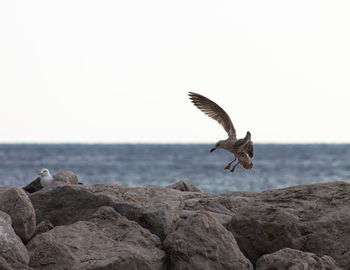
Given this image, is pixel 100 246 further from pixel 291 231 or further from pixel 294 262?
pixel 291 231

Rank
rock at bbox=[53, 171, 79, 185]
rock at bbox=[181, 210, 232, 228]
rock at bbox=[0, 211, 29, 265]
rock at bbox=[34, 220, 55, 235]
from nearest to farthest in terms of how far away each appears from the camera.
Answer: rock at bbox=[0, 211, 29, 265] → rock at bbox=[34, 220, 55, 235] → rock at bbox=[181, 210, 232, 228] → rock at bbox=[53, 171, 79, 185]

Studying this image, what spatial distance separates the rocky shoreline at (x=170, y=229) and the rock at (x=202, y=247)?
0.01 metres

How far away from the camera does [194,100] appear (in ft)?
34.4

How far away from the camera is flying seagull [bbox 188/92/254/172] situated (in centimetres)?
1005

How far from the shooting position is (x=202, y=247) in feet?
22.5

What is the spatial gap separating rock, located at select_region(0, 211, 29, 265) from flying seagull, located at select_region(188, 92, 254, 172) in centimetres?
424

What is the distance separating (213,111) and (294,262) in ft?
14.1

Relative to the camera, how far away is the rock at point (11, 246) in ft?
20.6

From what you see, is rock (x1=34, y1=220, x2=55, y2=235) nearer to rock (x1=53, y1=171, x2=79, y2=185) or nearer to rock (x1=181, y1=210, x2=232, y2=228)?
rock (x1=181, y1=210, x2=232, y2=228)

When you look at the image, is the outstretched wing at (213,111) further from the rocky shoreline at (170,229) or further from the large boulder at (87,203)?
the large boulder at (87,203)

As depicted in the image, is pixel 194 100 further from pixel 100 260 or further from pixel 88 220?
pixel 100 260

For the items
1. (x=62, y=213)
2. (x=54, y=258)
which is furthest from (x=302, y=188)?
(x=54, y=258)

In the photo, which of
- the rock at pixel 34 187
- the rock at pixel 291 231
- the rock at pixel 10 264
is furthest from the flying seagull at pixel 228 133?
the rock at pixel 10 264

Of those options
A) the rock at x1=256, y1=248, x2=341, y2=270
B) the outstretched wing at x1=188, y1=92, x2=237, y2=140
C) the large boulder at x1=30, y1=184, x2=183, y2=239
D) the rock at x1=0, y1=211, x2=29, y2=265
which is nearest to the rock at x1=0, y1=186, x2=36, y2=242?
the rock at x1=0, y1=211, x2=29, y2=265
